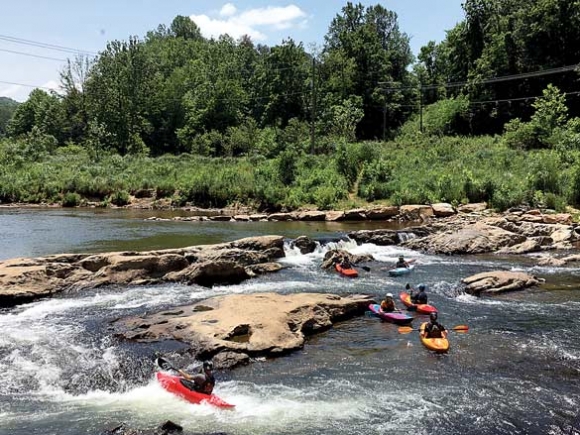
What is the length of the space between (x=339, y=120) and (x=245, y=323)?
4470 cm

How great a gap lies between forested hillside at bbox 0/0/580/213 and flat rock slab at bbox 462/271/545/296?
1437cm

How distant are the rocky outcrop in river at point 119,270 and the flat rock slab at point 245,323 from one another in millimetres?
3333

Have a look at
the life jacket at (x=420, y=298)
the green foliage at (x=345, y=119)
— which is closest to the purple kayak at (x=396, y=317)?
the life jacket at (x=420, y=298)

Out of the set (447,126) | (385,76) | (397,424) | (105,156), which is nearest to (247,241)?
(397,424)

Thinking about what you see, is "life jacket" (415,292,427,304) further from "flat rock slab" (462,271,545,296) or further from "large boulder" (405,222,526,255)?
"large boulder" (405,222,526,255)

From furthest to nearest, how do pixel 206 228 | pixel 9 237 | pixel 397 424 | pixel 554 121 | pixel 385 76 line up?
pixel 385 76 < pixel 554 121 < pixel 206 228 < pixel 9 237 < pixel 397 424

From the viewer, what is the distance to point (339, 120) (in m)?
56.2

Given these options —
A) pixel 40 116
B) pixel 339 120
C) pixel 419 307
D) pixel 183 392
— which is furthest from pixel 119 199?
pixel 40 116

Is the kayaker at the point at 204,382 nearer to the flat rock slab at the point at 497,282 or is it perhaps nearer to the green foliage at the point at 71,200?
the flat rock slab at the point at 497,282

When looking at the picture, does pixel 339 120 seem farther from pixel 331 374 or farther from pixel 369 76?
pixel 331 374

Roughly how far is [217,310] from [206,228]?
55.2 ft

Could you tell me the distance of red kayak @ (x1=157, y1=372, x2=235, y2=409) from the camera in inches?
403

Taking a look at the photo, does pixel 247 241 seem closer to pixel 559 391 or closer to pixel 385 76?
pixel 559 391

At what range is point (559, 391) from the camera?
35.1ft
